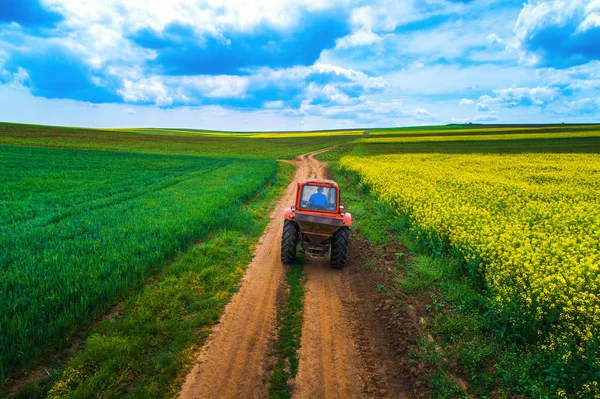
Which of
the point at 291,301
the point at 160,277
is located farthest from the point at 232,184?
the point at 291,301

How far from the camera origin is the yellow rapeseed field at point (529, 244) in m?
5.64

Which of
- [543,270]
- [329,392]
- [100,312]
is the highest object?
[543,270]

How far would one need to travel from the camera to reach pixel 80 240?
31.2ft

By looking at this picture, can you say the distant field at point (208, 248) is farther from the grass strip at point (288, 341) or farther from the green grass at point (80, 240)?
the grass strip at point (288, 341)

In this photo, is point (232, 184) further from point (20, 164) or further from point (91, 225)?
point (20, 164)

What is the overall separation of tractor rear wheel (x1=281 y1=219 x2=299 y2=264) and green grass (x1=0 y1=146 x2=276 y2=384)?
10.8 ft

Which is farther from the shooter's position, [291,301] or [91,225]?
[91,225]

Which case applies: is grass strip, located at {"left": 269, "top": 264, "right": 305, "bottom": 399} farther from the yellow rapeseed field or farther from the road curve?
the yellow rapeseed field

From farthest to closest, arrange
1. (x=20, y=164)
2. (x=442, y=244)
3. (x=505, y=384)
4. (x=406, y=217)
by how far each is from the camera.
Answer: (x=20, y=164)
(x=406, y=217)
(x=442, y=244)
(x=505, y=384)

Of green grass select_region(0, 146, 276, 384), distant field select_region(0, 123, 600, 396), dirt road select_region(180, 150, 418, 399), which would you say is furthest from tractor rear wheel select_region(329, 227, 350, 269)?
green grass select_region(0, 146, 276, 384)

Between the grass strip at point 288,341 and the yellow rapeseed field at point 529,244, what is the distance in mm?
3986

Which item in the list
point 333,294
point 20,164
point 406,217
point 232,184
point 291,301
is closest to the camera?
point 291,301

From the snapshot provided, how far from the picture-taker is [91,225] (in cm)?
1123

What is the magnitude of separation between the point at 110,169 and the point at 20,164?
777 cm
